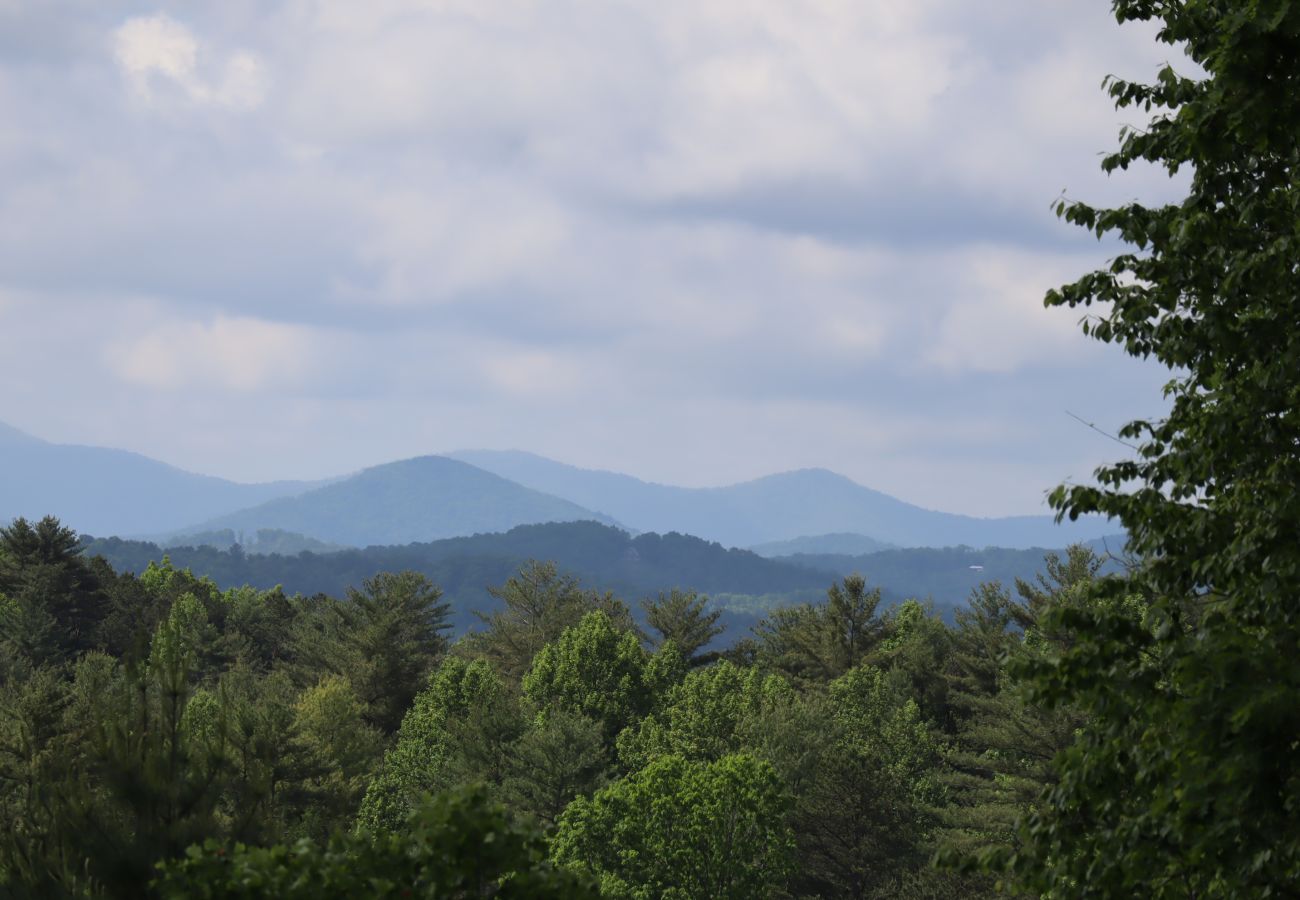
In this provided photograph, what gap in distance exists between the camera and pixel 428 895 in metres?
9.51

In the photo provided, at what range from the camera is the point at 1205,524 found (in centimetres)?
1071

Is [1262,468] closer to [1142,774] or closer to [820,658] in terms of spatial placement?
[1142,774]

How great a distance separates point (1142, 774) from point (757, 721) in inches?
1556

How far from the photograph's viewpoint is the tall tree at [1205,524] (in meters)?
9.26

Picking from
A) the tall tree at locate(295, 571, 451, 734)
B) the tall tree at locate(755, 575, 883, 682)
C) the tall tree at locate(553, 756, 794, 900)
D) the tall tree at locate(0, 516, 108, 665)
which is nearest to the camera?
the tall tree at locate(553, 756, 794, 900)

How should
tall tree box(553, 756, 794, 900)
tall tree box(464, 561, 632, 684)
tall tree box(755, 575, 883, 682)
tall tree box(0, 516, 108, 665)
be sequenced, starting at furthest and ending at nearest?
tall tree box(464, 561, 632, 684)
tall tree box(0, 516, 108, 665)
tall tree box(755, 575, 883, 682)
tall tree box(553, 756, 794, 900)

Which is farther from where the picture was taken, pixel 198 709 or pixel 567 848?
pixel 198 709

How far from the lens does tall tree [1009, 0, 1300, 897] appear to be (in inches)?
364

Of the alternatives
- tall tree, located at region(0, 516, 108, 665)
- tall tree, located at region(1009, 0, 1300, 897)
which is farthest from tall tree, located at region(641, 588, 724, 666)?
tall tree, located at region(1009, 0, 1300, 897)

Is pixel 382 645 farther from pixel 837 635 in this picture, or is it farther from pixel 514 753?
pixel 837 635

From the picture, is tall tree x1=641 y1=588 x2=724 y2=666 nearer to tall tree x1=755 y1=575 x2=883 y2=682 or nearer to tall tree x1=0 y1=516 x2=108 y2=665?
tall tree x1=755 y1=575 x2=883 y2=682

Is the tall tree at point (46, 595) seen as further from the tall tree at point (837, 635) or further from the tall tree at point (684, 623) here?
the tall tree at point (837, 635)

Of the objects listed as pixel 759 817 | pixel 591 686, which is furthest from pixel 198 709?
pixel 759 817

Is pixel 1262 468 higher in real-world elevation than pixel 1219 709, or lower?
higher
